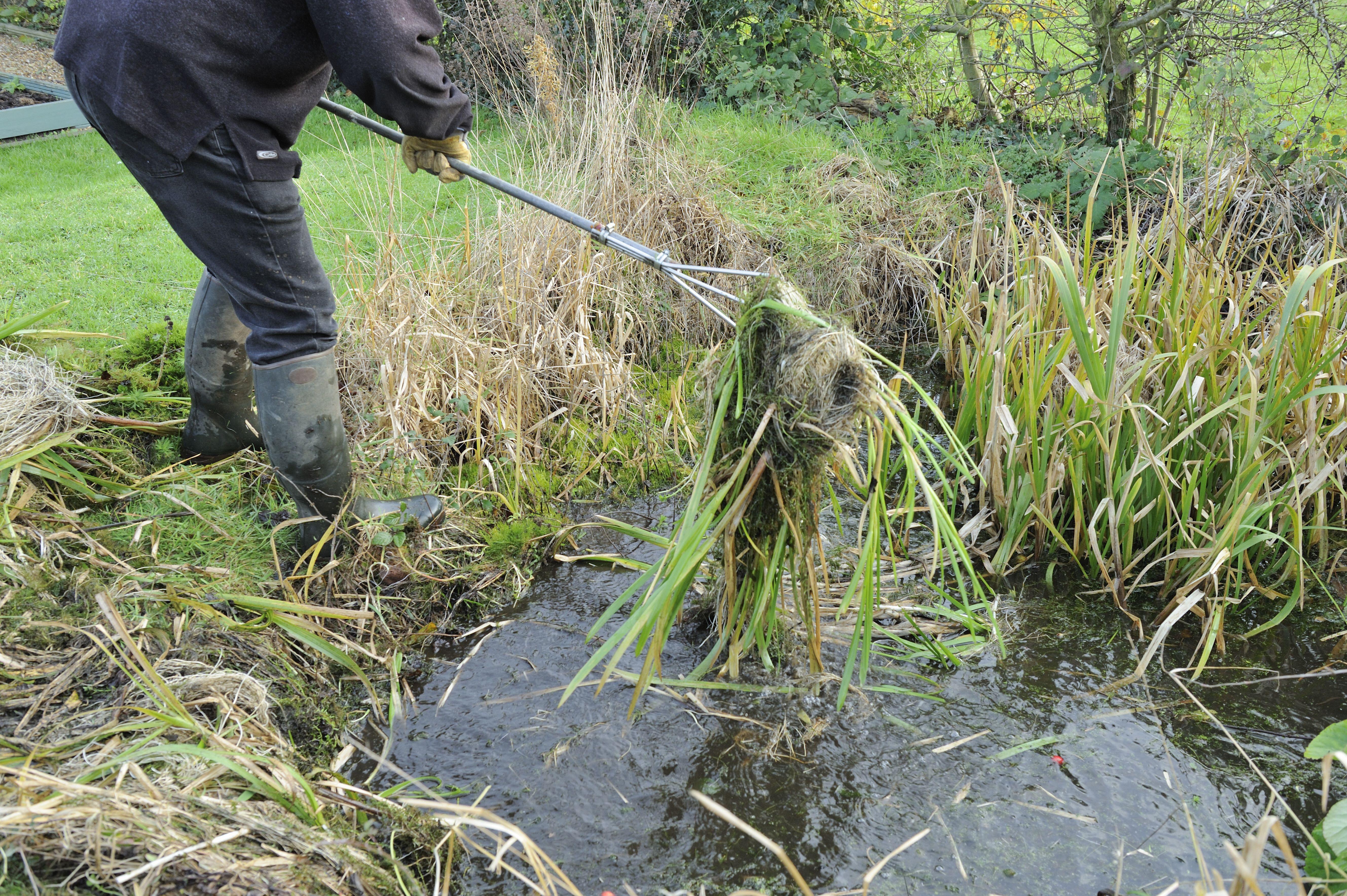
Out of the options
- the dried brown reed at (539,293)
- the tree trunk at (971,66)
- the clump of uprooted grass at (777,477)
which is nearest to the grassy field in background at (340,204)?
the dried brown reed at (539,293)

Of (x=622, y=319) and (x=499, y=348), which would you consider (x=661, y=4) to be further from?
(x=499, y=348)

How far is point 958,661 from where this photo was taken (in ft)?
8.36

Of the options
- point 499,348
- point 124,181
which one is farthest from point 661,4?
point 124,181

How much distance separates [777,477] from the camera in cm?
201

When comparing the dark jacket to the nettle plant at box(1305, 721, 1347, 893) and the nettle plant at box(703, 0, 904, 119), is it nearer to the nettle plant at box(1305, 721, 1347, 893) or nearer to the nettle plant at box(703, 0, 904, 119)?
the nettle plant at box(1305, 721, 1347, 893)

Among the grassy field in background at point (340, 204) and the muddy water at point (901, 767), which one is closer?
the muddy water at point (901, 767)

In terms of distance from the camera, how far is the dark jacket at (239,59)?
2.04 metres

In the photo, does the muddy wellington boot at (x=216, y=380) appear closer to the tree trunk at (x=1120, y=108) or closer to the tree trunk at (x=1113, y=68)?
the tree trunk at (x=1113, y=68)

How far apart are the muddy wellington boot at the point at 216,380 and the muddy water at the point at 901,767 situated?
108 cm

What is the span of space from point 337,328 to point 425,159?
1.88ft

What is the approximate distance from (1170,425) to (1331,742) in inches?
53.2

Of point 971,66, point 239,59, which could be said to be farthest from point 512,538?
point 971,66

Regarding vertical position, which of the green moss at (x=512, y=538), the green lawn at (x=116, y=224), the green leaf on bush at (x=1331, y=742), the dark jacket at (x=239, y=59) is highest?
the dark jacket at (x=239, y=59)

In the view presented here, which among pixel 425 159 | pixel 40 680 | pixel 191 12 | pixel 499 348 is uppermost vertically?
pixel 191 12
